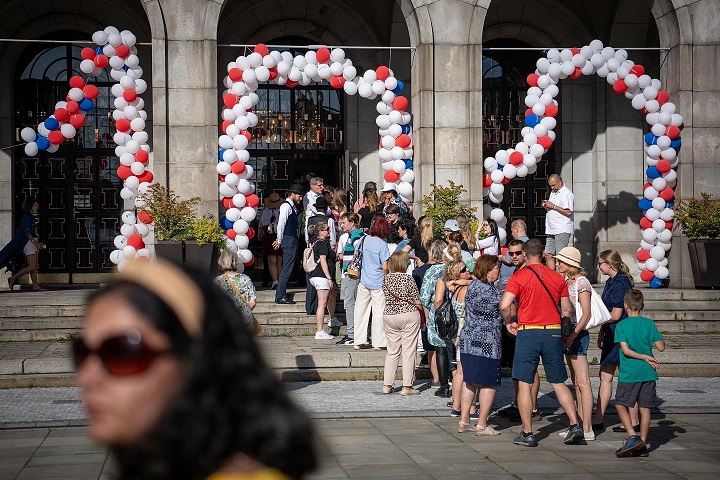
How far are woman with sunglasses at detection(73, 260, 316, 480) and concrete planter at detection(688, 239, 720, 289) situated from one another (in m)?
17.8

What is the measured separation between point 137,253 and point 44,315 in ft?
5.71

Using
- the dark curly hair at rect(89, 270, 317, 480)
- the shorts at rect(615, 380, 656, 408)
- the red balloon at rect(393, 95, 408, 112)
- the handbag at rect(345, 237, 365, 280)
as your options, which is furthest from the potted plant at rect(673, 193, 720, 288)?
the dark curly hair at rect(89, 270, 317, 480)

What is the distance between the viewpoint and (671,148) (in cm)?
1912

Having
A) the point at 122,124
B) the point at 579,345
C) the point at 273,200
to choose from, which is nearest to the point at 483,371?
the point at 579,345

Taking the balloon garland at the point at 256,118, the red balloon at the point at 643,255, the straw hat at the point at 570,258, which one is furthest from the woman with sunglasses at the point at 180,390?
the red balloon at the point at 643,255

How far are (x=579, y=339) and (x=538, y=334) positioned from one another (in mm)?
682

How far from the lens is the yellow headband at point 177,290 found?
167cm

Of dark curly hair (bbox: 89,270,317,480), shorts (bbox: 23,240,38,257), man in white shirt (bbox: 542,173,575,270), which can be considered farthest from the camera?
shorts (bbox: 23,240,38,257)

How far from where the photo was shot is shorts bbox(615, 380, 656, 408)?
9367 mm

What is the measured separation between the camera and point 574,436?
9.75 m

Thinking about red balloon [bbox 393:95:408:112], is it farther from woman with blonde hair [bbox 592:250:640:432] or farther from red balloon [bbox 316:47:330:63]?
woman with blonde hair [bbox 592:250:640:432]

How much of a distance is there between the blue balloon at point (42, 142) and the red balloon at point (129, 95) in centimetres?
153

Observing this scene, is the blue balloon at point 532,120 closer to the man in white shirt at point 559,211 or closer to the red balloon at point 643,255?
the man in white shirt at point 559,211

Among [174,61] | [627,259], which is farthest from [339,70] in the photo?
[627,259]
